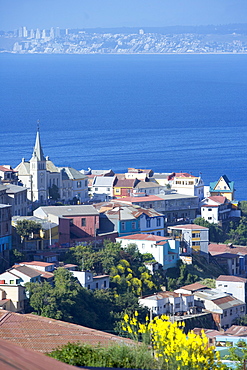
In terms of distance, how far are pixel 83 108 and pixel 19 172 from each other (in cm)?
7359

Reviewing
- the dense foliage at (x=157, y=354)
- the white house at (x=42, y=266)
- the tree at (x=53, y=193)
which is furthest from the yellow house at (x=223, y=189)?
the dense foliage at (x=157, y=354)

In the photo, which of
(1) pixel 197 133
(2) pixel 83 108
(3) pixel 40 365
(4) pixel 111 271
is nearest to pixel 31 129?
(1) pixel 197 133

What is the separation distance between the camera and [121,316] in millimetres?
25703

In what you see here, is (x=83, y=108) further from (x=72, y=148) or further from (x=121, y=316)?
(x=121, y=316)

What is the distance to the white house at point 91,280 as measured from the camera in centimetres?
2714

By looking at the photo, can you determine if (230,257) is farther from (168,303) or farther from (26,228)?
(26,228)

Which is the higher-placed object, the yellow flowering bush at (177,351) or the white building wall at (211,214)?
the white building wall at (211,214)

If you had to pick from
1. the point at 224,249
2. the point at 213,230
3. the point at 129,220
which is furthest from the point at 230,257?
the point at 213,230

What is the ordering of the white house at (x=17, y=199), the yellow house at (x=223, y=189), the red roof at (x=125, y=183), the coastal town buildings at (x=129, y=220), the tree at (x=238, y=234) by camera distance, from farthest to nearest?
the yellow house at (x=223, y=189) → the red roof at (x=125, y=183) → the tree at (x=238, y=234) → the white house at (x=17, y=199) → the coastal town buildings at (x=129, y=220)

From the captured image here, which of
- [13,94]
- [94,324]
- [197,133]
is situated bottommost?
[94,324]

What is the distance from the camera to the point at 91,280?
27.4 m

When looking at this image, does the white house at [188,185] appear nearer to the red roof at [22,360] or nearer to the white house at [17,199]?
the white house at [17,199]

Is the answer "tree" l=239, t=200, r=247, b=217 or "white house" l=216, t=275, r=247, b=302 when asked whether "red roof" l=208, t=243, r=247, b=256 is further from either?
"tree" l=239, t=200, r=247, b=217

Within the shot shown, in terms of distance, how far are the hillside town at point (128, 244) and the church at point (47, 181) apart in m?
0.04
